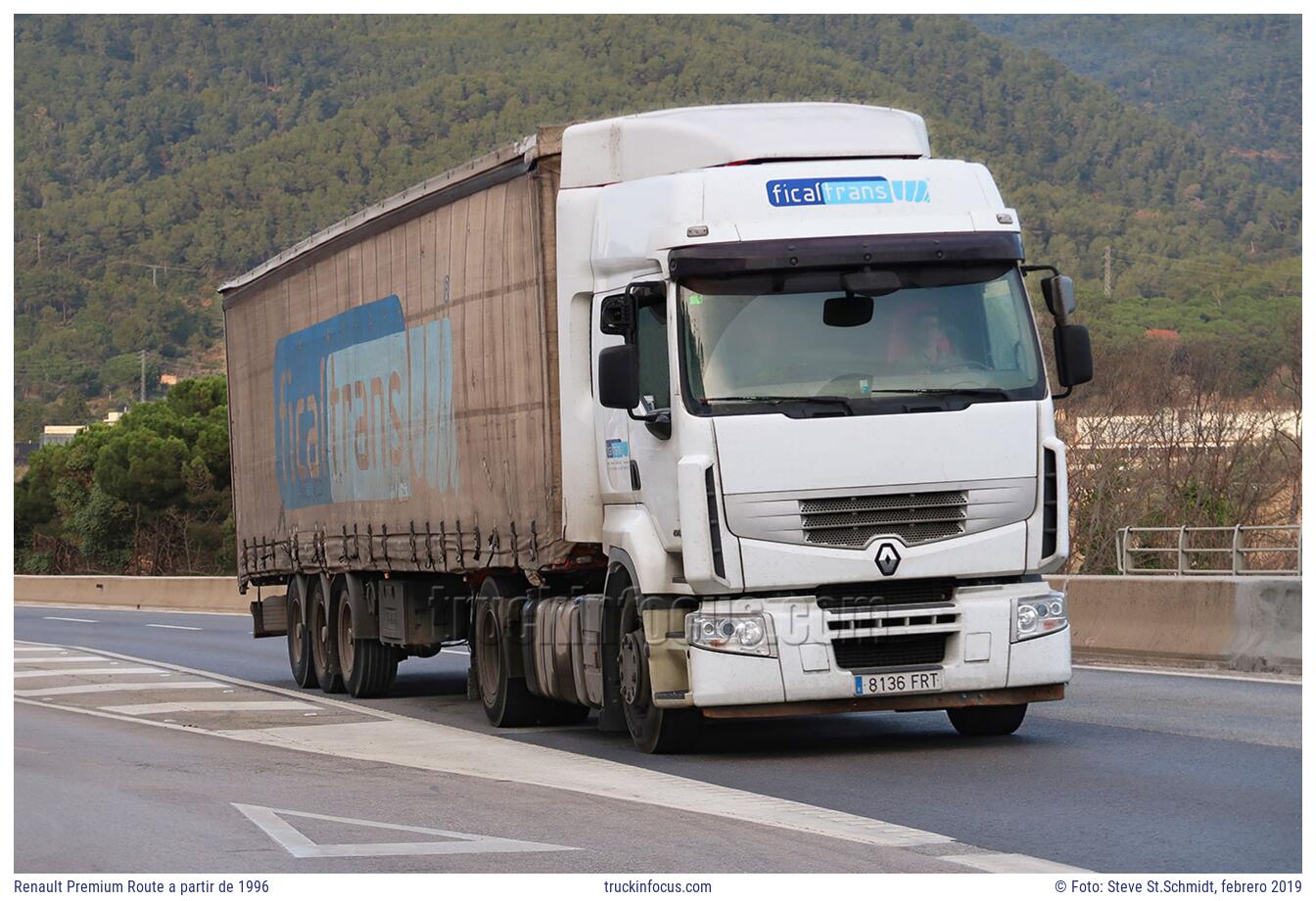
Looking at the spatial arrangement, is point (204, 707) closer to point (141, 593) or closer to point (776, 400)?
point (776, 400)

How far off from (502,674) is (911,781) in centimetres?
472

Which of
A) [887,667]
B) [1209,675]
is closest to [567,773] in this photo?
[887,667]

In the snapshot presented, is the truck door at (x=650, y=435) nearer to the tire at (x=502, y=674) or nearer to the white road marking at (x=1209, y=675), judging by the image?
the tire at (x=502, y=674)

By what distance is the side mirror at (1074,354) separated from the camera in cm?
1276

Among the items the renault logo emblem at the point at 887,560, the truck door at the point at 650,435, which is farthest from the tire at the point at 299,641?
the renault logo emblem at the point at 887,560

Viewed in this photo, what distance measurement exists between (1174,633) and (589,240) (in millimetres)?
7682

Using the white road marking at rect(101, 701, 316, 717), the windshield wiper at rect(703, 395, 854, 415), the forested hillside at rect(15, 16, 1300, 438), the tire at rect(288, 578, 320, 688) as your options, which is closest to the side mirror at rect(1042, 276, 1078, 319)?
the windshield wiper at rect(703, 395, 854, 415)

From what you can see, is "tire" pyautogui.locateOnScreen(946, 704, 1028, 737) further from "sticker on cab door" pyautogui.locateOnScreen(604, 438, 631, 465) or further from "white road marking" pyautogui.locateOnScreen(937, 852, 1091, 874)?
"white road marking" pyautogui.locateOnScreen(937, 852, 1091, 874)

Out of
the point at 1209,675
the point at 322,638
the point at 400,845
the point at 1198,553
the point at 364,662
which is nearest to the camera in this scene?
the point at 400,845

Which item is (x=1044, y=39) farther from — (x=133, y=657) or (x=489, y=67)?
(x=133, y=657)

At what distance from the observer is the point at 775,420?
39.7ft

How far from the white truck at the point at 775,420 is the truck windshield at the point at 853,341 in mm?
14

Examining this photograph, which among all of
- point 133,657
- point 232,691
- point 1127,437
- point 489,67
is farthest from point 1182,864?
point 489,67

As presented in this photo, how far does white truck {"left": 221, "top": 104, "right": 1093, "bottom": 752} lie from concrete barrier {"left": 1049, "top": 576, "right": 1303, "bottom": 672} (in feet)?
15.0
